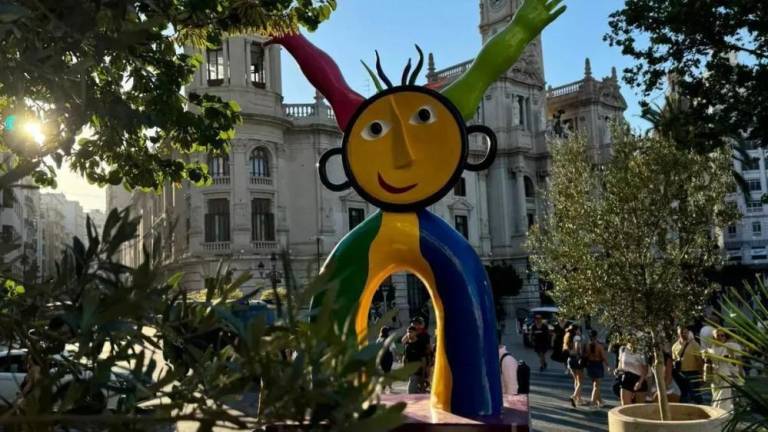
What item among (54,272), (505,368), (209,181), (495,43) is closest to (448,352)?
(505,368)

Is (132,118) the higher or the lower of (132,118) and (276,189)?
the lower

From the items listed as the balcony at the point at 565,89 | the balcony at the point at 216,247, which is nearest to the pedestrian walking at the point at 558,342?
the balcony at the point at 216,247

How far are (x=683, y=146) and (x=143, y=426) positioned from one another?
7691 mm

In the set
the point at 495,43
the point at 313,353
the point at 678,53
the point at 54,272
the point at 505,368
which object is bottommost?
the point at 505,368

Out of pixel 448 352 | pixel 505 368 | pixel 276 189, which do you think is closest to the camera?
pixel 448 352

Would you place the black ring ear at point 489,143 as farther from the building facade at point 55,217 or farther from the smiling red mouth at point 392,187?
the building facade at point 55,217

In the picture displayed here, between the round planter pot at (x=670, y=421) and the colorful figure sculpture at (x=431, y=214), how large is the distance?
146 cm

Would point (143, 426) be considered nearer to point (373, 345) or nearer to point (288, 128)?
point (373, 345)

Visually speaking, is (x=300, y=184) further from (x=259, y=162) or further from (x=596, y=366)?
(x=596, y=366)

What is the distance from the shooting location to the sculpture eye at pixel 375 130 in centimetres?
610

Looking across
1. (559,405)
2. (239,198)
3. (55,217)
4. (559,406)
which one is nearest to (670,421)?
(559,406)

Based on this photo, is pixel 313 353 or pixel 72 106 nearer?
pixel 313 353

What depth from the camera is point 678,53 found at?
950 cm

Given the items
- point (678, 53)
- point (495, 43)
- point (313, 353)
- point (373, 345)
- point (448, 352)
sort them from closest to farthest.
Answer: point (313, 353) < point (373, 345) < point (448, 352) < point (495, 43) < point (678, 53)
